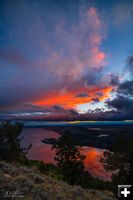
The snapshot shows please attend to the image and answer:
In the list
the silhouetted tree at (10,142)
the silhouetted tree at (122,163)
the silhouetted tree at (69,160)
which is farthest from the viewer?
the silhouetted tree at (69,160)

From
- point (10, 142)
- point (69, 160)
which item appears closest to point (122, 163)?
point (69, 160)

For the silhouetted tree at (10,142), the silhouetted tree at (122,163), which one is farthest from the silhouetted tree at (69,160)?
the silhouetted tree at (122,163)

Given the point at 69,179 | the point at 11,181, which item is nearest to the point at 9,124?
the point at 69,179

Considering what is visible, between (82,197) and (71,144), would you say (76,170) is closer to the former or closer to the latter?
(71,144)

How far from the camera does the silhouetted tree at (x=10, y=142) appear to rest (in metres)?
28.8

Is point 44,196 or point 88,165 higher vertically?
point 44,196

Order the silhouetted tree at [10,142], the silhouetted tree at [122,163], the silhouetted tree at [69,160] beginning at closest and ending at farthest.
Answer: the silhouetted tree at [122,163] → the silhouetted tree at [10,142] → the silhouetted tree at [69,160]

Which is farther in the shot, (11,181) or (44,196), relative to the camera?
(11,181)

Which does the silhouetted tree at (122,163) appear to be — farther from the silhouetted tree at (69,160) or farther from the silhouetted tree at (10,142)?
the silhouetted tree at (10,142)

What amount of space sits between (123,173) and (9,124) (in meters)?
15.2

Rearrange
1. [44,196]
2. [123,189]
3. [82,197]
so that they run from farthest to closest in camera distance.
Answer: [82,197]
[44,196]
[123,189]

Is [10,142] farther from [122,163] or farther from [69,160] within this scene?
[122,163]

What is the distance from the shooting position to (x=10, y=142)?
29.9 metres

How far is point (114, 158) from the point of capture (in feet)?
85.9
